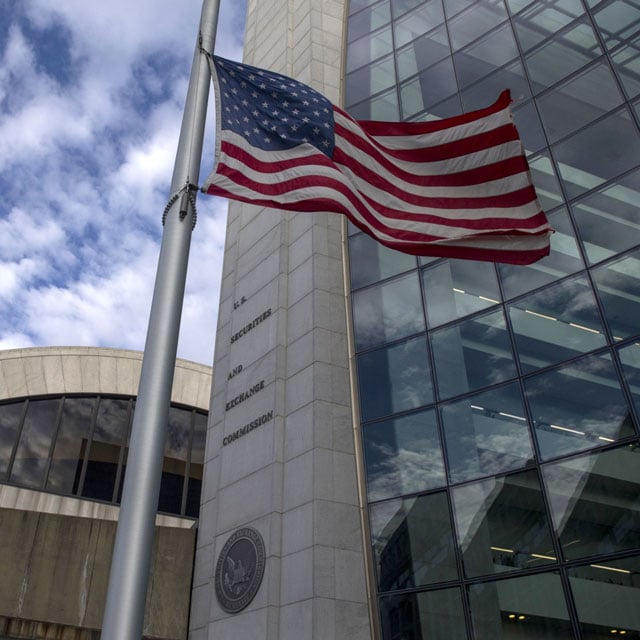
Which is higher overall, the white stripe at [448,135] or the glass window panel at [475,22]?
the glass window panel at [475,22]

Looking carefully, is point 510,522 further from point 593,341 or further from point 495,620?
point 593,341

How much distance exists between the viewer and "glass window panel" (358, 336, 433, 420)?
16.6 metres

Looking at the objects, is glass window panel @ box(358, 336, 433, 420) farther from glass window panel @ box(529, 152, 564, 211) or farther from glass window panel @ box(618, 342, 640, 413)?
glass window panel @ box(618, 342, 640, 413)

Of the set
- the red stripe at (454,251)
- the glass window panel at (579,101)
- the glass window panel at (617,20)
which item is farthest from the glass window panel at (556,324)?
the glass window panel at (617,20)

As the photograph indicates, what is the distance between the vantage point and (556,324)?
15.0 meters

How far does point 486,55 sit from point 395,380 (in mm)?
9451

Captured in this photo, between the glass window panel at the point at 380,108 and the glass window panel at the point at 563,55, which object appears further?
the glass window panel at the point at 380,108

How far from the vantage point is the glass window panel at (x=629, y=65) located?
16.2 metres

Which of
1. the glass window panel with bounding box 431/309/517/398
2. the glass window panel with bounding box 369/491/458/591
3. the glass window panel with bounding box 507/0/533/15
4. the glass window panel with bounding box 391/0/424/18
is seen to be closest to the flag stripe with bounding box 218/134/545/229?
the glass window panel with bounding box 431/309/517/398

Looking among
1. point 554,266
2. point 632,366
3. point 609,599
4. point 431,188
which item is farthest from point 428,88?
point 609,599

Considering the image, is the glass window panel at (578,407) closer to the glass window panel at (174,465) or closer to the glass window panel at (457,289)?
the glass window panel at (457,289)

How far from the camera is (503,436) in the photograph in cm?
1468

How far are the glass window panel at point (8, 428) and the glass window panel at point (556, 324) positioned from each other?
22535mm

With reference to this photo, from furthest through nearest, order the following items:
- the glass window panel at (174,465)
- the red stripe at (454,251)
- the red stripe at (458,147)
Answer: the glass window panel at (174,465) < the red stripe at (458,147) < the red stripe at (454,251)
